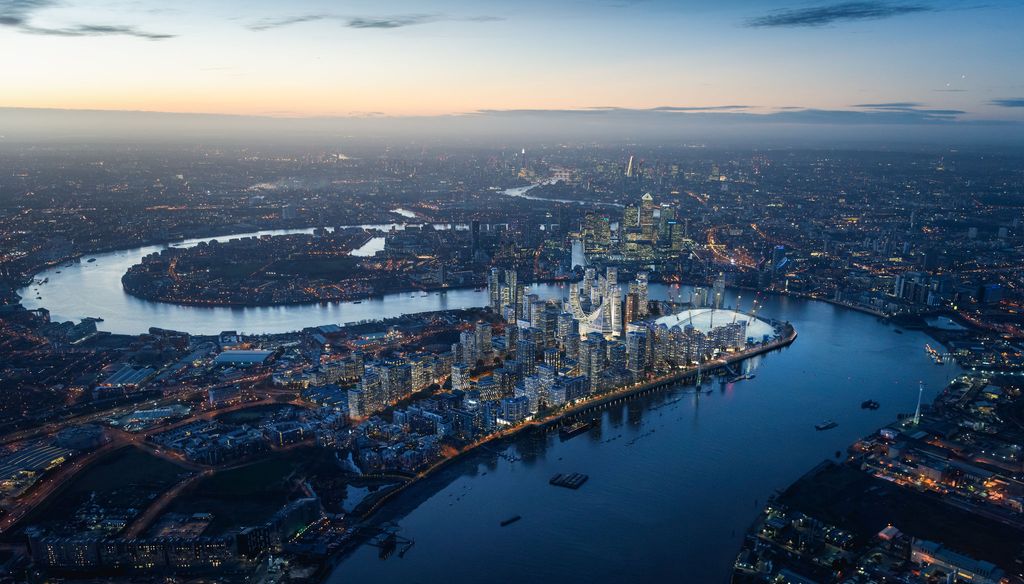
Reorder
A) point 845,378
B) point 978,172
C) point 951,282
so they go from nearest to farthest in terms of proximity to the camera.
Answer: point 845,378, point 951,282, point 978,172

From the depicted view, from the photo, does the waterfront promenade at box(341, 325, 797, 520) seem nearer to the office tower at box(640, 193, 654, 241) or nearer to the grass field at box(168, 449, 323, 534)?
the grass field at box(168, 449, 323, 534)

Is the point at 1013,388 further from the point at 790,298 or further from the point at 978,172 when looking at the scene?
the point at 978,172

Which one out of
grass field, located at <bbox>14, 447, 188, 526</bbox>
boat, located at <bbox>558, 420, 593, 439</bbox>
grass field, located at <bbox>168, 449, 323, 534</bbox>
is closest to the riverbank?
boat, located at <bbox>558, 420, 593, 439</bbox>

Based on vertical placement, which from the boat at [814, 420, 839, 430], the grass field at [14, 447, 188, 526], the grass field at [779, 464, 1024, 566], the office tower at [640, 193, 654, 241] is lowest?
the boat at [814, 420, 839, 430]

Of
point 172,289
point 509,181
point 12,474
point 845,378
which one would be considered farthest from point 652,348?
point 509,181

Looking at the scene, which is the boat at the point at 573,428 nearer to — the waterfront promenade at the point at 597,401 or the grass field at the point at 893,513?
the waterfront promenade at the point at 597,401

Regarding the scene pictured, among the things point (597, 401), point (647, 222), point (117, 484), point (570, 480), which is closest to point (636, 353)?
point (597, 401)
